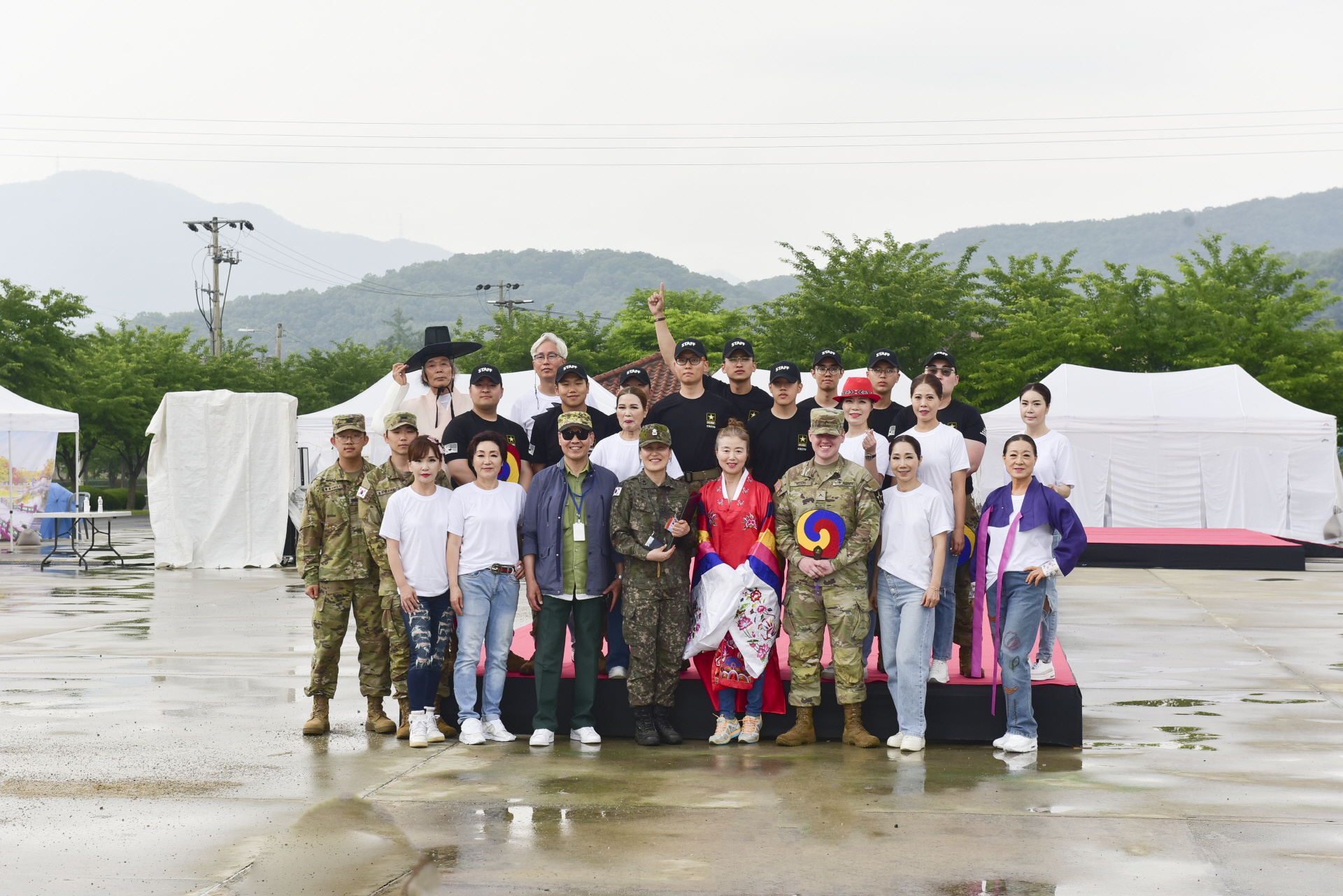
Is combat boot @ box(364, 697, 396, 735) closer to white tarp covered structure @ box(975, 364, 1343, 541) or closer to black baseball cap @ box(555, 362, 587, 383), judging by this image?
black baseball cap @ box(555, 362, 587, 383)

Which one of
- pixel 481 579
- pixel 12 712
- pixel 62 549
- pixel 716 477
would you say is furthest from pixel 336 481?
pixel 62 549

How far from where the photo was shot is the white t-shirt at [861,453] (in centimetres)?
675

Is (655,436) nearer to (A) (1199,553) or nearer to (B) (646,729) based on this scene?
(B) (646,729)

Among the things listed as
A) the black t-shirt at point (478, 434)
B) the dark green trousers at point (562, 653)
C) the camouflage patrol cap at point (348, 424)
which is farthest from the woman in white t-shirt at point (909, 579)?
the camouflage patrol cap at point (348, 424)

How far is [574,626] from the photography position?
6621 millimetres

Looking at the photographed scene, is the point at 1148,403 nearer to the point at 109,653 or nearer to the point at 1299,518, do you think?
the point at 1299,518

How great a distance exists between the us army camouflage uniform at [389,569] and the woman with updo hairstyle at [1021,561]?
2970mm

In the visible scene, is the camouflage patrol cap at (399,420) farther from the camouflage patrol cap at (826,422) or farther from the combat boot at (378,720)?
the camouflage patrol cap at (826,422)

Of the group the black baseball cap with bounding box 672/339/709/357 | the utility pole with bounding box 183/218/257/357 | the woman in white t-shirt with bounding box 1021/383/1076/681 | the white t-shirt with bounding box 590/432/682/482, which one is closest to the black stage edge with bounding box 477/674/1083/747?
the woman in white t-shirt with bounding box 1021/383/1076/681

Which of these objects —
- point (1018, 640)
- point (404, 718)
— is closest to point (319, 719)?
point (404, 718)

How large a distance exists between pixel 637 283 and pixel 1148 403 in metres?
156

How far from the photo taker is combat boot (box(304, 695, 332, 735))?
6.85 metres

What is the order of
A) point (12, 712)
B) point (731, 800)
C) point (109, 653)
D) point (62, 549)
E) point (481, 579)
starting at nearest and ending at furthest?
point (731, 800) < point (481, 579) < point (12, 712) < point (109, 653) < point (62, 549)

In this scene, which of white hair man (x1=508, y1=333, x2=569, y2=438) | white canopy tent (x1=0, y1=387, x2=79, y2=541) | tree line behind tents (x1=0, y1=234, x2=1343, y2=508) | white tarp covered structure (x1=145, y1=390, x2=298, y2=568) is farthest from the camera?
tree line behind tents (x1=0, y1=234, x2=1343, y2=508)
